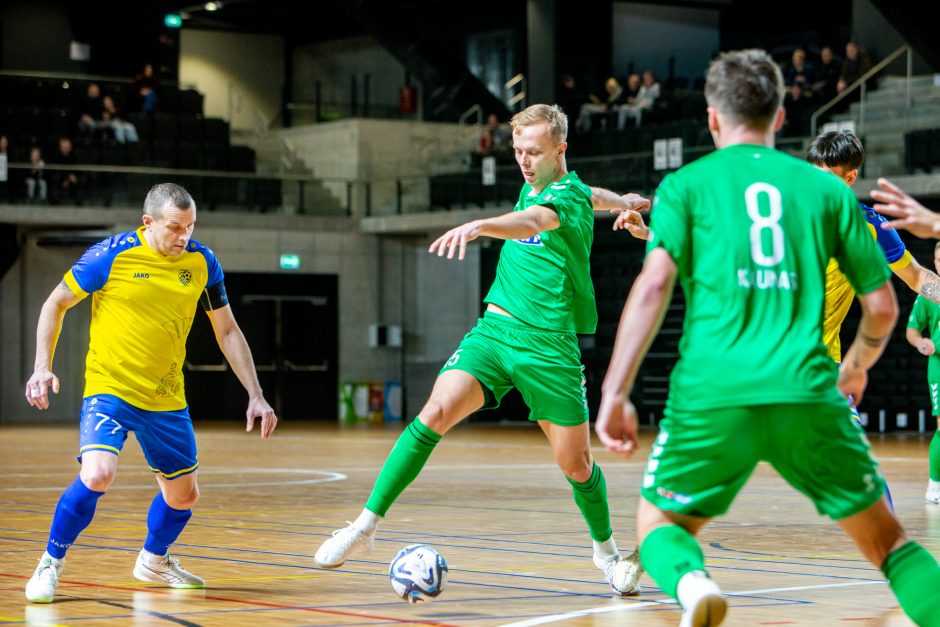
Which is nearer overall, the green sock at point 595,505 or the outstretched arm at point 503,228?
the outstretched arm at point 503,228

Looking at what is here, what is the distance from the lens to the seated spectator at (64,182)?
25828 mm

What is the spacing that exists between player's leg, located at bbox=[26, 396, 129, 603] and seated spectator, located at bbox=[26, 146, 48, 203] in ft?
67.0

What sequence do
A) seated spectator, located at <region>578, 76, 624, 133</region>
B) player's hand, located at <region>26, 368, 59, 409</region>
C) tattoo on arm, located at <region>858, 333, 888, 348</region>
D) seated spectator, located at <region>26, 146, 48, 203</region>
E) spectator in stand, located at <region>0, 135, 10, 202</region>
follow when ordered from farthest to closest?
seated spectator, located at <region>578, 76, 624, 133</region> < seated spectator, located at <region>26, 146, 48, 203</region> < spectator in stand, located at <region>0, 135, 10, 202</region> < player's hand, located at <region>26, 368, 59, 409</region> < tattoo on arm, located at <region>858, 333, 888, 348</region>

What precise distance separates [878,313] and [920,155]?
17.9 metres

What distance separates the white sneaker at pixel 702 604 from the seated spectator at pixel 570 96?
948 inches

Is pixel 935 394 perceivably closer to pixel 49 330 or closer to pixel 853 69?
pixel 49 330

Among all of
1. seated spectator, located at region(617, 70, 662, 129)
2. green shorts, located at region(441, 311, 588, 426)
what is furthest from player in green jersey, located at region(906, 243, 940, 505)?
seated spectator, located at region(617, 70, 662, 129)

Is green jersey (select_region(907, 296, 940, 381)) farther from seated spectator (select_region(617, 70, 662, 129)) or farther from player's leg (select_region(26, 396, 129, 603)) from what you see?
seated spectator (select_region(617, 70, 662, 129))

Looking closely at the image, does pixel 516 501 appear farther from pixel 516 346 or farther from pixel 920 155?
pixel 920 155

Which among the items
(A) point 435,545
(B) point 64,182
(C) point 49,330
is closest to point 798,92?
(B) point 64,182

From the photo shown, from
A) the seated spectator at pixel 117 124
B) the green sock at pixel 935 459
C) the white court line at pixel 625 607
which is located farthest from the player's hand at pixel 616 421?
the seated spectator at pixel 117 124

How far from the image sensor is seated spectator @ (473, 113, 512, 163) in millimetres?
26691

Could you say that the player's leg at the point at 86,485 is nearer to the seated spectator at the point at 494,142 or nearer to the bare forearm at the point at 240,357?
the bare forearm at the point at 240,357

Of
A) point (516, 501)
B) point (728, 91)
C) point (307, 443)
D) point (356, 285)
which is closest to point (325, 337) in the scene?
point (356, 285)
